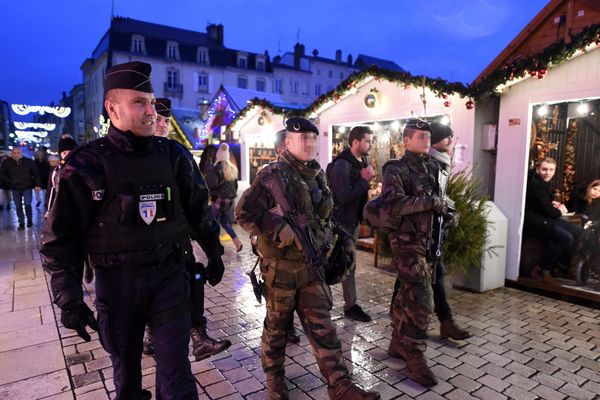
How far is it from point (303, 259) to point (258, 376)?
1.27 m

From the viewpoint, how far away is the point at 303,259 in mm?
2914

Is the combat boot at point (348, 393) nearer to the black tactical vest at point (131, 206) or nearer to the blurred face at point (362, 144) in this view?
the black tactical vest at point (131, 206)

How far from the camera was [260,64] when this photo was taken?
4097cm

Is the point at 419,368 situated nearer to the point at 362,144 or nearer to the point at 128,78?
the point at 362,144

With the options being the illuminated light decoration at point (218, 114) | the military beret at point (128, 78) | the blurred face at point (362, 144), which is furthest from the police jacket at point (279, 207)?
the illuminated light decoration at point (218, 114)

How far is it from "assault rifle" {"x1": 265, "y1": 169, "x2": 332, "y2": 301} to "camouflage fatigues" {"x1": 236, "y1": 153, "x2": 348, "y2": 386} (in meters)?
0.04

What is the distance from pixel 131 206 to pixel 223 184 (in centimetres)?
558

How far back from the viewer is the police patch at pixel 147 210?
2.21 meters

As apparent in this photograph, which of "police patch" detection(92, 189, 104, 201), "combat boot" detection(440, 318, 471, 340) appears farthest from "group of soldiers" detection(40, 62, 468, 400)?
"combat boot" detection(440, 318, 471, 340)

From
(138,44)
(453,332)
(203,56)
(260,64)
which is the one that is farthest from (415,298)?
(260,64)

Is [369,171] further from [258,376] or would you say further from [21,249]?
[21,249]

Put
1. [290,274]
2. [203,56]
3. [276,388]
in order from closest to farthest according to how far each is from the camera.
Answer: [290,274] → [276,388] → [203,56]

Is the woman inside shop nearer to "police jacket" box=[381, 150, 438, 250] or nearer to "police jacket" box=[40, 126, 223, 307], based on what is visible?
"police jacket" box=[381, 150, 438, 250]

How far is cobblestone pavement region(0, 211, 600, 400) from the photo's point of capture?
329cm
